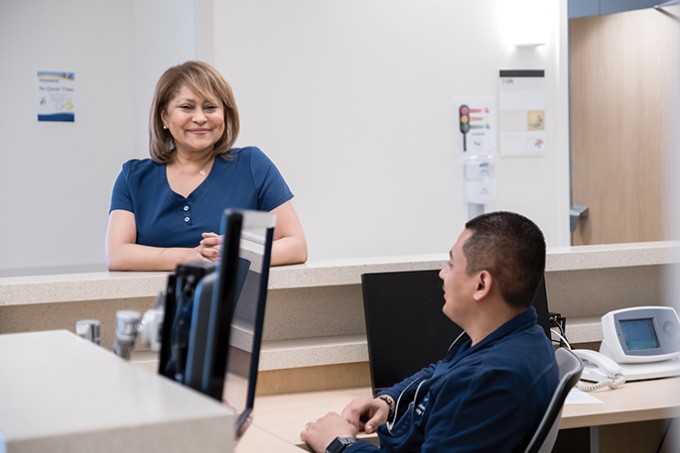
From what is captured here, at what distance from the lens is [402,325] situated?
8.42 feet

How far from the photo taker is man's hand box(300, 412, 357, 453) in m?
2.10

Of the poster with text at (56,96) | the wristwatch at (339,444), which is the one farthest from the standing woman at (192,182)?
the poster with text at (56,96)

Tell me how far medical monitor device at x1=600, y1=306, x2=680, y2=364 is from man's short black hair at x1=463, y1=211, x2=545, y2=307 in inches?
35.2

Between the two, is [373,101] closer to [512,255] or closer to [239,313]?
[512,255]

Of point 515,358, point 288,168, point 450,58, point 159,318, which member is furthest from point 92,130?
point 159,318

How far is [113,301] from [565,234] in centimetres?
301

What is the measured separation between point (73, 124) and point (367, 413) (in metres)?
2.99

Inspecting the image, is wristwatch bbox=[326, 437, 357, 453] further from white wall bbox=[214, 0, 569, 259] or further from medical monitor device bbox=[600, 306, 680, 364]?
white wall bbox=[214, 0, 569, 259]

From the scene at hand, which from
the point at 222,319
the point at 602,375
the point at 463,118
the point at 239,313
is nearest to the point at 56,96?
the point at 463,118

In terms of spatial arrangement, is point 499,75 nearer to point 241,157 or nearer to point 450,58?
point 450,58

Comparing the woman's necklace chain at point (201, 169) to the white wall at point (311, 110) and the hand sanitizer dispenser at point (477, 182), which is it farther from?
the hand sanitizer dispenser at point (477, 182)

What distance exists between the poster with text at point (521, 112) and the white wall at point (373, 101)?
46mm

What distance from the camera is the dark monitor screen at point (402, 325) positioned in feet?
8.35

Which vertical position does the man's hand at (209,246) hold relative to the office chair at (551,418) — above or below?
above
